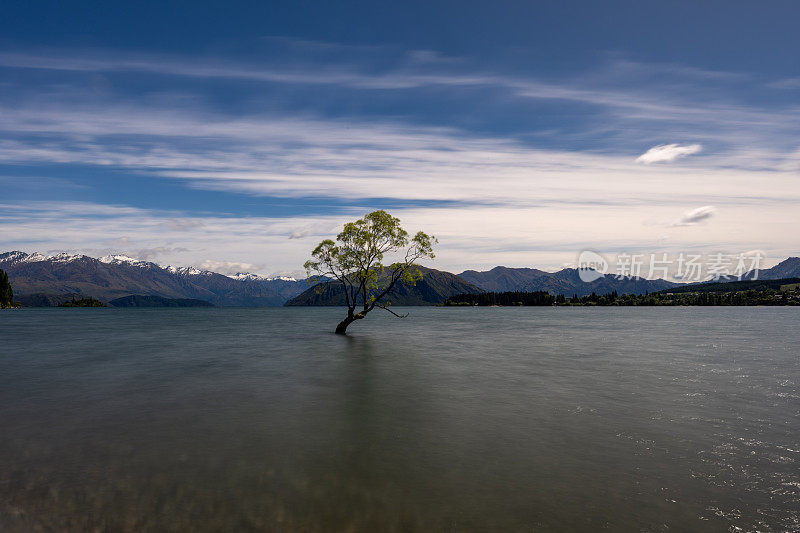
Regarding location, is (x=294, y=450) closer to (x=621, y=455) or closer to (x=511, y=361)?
(x=621, y=455)

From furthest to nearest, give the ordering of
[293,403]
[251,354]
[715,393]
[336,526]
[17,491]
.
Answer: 1. [251,354]
2. [715,393]
3. [293,403]
4. [17,491]
5. [336,526]

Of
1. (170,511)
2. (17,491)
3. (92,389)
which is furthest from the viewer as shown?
(92,389)

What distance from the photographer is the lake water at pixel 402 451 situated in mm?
12656

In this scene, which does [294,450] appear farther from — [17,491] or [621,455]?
[621,455]

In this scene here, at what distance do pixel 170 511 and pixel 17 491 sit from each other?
582 centimetres

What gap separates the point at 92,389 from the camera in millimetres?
32219

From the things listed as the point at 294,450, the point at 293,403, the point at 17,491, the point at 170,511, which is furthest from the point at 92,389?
the point at 170,511

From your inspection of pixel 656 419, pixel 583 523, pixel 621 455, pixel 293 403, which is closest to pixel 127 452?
pixel 293 403

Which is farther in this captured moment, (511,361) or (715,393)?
(511,361)

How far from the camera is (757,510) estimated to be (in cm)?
1296

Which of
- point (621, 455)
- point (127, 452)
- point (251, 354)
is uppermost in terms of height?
point (621, 455)

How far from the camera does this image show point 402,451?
18.3 meters

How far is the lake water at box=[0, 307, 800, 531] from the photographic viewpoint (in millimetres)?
12656

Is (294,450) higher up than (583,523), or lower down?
lower down
